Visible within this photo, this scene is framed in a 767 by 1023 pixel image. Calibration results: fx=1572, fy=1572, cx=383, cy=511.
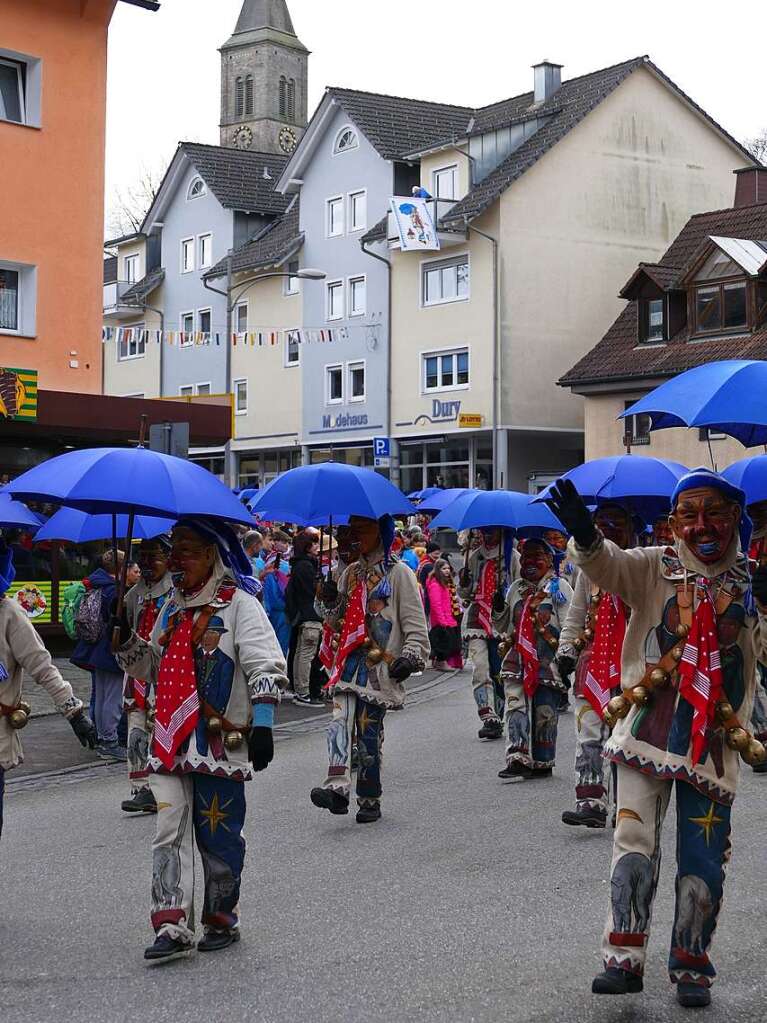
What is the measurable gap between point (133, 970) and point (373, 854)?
8.16ft

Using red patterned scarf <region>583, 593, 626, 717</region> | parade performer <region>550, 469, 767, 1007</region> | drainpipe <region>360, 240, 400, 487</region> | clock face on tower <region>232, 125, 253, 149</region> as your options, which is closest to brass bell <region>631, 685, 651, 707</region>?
parade performer <region>550, 469, 767, 1007</region>

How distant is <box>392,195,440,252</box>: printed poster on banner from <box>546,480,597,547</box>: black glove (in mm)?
38111

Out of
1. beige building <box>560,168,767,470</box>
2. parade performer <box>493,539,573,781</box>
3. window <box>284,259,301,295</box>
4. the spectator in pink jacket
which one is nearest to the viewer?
parade performer <box>493,539,573,781</box>

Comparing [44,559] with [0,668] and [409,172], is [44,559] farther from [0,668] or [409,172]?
[409,172]

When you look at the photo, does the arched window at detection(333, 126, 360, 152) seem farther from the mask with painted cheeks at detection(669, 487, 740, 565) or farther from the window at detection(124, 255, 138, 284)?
the mask with painted cheeks at detection(669, 487, 740, 565)

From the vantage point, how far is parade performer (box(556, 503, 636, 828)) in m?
9.09

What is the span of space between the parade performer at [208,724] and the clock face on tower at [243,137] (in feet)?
310

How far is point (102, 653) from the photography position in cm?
1216

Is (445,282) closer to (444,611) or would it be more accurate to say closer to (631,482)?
(444,611)

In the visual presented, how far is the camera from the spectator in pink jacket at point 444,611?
65.3 feet

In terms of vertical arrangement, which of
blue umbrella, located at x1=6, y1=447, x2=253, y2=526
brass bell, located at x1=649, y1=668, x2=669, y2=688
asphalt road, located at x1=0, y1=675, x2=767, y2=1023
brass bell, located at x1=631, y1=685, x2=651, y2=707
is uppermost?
blue umbrella, located at x1=6, y1=447, x2=253, y2=526

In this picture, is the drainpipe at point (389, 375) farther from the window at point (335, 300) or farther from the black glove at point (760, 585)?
the black glove at point (760, 585)

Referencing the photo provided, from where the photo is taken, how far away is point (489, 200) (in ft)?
139

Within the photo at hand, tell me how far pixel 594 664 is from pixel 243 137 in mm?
93473
